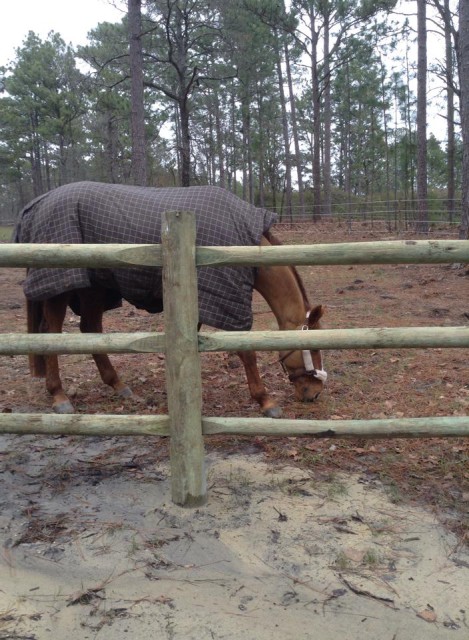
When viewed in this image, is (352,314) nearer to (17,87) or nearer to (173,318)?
(173,318)

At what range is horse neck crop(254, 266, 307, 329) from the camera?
3615 mm

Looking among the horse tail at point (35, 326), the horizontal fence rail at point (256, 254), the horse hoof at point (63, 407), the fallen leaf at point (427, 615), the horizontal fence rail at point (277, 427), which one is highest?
the horizontal fence rail at point (256, 254)

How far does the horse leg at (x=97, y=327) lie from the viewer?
165 inches

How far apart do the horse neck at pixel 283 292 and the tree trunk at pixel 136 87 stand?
323 inches

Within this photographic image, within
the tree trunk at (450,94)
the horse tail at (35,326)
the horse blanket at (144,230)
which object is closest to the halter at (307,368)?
the horse blanket at (144,230)

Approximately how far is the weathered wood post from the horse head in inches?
48.9

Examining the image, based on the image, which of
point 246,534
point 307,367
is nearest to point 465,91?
point 307,367

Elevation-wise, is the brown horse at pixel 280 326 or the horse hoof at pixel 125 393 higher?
the brown horse at pixel 280 326

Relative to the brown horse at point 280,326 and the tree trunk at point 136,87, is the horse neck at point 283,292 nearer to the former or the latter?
the brown horse at point 280,326

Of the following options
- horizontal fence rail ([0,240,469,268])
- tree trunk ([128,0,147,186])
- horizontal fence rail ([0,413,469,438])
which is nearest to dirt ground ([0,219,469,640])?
horizontal fence rail ([0,413,469,438])

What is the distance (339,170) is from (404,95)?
1496cm

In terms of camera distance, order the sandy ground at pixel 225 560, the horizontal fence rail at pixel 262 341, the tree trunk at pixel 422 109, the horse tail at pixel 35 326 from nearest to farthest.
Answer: the sandy ground at pixel 225 560 < the horizontal fence rail at pixel 262 341 < the horse tail at pixel 35 326 < the tree trunk at pixel 422 109

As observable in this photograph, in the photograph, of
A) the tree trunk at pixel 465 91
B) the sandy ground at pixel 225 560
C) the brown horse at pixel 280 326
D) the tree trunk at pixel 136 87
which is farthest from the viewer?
the tree trunk at pixel 136 87

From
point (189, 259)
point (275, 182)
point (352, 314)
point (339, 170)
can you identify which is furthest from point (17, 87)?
point (189, 259)
